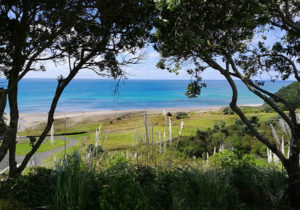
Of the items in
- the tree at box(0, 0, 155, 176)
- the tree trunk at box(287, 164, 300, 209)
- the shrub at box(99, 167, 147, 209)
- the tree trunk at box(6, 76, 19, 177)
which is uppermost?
the tree at box(0, 0, 155, 176)

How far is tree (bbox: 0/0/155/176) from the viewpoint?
3221mm

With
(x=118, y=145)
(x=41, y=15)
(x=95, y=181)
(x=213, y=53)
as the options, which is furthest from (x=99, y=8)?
(x=118, y=145)

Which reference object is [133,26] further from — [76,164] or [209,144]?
[209,144]

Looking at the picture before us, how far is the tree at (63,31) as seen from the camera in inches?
127

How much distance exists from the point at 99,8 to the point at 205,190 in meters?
2.93

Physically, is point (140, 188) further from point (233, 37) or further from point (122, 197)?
point (233, 37)

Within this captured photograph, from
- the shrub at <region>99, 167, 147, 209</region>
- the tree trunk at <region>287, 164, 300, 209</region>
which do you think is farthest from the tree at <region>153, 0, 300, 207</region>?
the shrub at <region>99, 167, 147, 209</region>

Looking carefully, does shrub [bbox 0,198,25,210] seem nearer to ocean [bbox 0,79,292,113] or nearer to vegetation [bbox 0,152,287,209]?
vegetation [bbox 0,152,287,209]

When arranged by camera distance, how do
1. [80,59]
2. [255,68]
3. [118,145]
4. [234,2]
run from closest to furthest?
[234,2], [80,59], [255,68], [118,145]

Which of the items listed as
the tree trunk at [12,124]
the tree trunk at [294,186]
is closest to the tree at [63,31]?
the tree trunk at [12,124]

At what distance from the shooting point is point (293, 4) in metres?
4.88

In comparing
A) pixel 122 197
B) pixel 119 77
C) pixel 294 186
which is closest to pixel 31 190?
pixel 122 197

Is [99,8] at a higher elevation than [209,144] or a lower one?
higher

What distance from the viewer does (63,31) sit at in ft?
12.0
